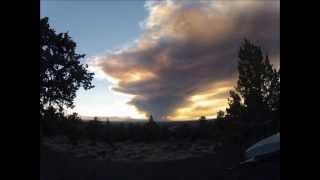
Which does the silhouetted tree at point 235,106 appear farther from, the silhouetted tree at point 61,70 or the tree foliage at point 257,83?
the silhouetted tree at point 61,70

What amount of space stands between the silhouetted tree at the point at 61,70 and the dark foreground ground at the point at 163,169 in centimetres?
→ 290

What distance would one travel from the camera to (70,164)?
22.3m

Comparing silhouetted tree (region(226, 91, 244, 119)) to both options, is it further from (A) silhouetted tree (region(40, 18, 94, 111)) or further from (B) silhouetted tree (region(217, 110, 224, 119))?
(A) silhouetted tree (region(40, 18, 94, 111))

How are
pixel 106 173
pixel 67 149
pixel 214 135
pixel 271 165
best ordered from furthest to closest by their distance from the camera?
pixel 214 135 < pixel 67 149 < pixel 106 173 < pixel 271 165

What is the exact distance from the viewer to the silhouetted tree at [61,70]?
20828mm

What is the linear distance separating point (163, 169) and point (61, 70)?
6.09m

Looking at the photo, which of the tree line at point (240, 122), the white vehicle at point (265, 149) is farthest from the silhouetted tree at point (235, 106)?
the white vehicle at point (265, 149)

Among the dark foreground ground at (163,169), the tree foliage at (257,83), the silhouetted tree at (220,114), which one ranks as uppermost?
the tree foliage at (257,83)

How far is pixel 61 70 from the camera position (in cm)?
2106

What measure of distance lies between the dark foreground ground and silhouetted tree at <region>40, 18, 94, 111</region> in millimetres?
2903
